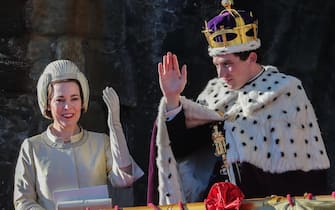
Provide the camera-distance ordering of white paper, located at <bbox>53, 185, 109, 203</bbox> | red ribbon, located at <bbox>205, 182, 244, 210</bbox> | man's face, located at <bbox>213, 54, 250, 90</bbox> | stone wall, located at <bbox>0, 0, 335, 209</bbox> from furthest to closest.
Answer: stone wall, located at <bbox>0, 0, 335, 209</bbox>
man's face, located at <bbox>213, 54, 250, 90</bbox>
white paper, located at <bbox>53, 185, 109, 203</bbox>
red ribbon, located at <bbox>205, 182, 244, 210</bbox>

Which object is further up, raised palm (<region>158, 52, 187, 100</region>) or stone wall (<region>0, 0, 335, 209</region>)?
stone wall (<region>0, 0, 335, 209</region>)

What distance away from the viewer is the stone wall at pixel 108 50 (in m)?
5.70

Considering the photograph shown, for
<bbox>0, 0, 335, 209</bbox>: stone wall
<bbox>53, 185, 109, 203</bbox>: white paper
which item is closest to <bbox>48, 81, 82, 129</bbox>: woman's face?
<bbox>53, 185, 109, 203</bbox>: white paper

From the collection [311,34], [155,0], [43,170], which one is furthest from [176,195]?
[311,34]

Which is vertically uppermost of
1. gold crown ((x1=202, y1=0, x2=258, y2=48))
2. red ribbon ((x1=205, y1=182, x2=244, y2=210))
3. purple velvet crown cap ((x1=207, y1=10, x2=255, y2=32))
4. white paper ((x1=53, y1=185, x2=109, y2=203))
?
purple velvet crown cap ((x1=207, y1=10, x2=255, y2=32))

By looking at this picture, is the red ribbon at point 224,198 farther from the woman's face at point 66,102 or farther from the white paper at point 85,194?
the woman's face at point 66,102

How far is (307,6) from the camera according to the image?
6441 millimetres

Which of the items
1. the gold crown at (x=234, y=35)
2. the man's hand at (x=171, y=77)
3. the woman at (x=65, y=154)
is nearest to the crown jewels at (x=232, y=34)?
the gold crown at (x=234, y=35)

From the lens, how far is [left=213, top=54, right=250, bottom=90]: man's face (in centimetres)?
436

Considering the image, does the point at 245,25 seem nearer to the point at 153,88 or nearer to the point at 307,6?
the point at 153,88

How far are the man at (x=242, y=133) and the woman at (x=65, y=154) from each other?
18cm

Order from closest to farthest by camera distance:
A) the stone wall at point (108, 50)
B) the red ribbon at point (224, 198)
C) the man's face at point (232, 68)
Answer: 1. the red ribbon at point (224, 198)
2. the man's face at point (232, 68)
3. the stone wall at point (108, 50)

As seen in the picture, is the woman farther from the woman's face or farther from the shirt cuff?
the shirt cuff

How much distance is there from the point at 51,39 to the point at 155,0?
681 millimetres
